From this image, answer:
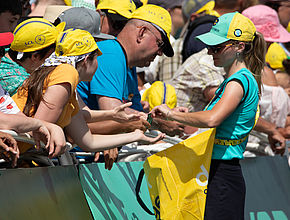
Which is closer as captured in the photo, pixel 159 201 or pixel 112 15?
pixel 159 201

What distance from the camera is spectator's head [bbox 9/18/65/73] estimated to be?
12.5ft

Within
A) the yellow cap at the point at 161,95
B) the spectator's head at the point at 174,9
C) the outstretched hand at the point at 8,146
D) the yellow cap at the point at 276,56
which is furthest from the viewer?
the yellow cap at the point at 276,56

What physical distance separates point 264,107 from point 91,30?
2818mm

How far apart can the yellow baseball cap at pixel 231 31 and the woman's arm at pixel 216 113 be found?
0.41 meters

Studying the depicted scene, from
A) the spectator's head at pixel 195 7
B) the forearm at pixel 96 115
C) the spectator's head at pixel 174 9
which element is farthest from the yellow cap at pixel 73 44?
the spectator's head at pixel 195 7

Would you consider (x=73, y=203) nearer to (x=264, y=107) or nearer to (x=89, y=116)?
(x=89, y=116)

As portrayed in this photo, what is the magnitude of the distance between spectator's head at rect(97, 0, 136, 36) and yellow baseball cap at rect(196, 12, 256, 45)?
1006 millimetres

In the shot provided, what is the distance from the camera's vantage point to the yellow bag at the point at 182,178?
380 centimetres

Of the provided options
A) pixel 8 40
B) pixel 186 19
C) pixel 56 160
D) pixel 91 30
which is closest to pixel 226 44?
pixel 91 30

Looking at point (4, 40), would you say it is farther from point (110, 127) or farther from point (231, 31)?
point (231, 31)

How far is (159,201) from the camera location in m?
3.88

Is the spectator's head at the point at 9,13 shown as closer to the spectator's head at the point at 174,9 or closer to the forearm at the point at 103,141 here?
the forearm at the point at 103,141

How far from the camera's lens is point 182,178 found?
3.86 meters

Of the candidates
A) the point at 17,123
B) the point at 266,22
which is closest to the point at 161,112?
the point at 17,123
